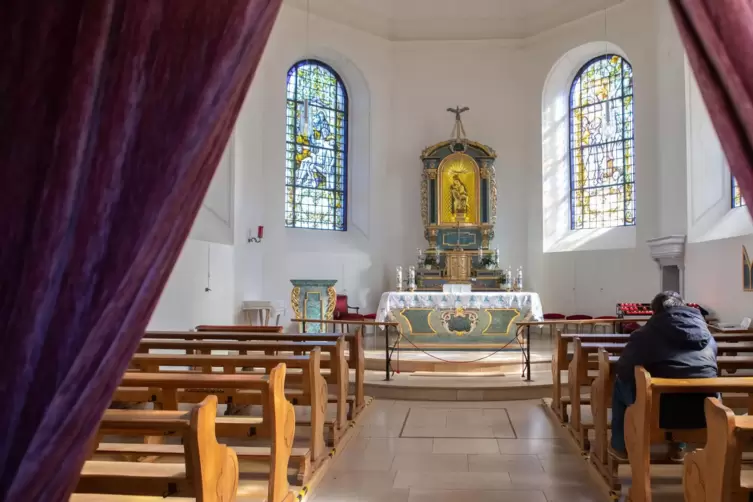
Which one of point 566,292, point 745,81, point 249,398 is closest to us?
point 745,81

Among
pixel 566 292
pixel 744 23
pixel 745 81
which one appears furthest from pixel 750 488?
pixel 566 292

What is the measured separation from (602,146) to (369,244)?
16.5 feet

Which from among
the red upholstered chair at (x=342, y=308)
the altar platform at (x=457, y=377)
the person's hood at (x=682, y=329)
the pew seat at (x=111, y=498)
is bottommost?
the altar platform at (x=457, y=377)

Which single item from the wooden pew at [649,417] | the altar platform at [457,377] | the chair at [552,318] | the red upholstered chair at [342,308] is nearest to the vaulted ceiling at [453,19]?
the red upholstered chair at [342,308]

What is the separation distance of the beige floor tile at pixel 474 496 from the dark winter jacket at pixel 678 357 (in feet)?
2.97

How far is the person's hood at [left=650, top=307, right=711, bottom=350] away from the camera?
12.0 ft

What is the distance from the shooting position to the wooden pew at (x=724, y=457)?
2387mm

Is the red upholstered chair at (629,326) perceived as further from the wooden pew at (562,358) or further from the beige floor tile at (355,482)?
the beige floor tile at (355,482)

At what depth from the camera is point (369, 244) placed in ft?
40.3

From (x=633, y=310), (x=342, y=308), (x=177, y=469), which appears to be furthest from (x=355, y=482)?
(x=342, y=308)

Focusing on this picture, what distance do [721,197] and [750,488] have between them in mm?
8180

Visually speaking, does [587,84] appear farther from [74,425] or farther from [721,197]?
[74,425]

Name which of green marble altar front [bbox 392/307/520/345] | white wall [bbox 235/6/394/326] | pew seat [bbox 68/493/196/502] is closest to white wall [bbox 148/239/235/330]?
white wall [bbox 235/6/394/326]

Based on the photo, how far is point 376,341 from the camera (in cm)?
1065
